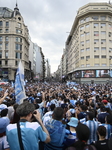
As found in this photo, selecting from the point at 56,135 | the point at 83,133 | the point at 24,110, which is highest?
the point at 24,110

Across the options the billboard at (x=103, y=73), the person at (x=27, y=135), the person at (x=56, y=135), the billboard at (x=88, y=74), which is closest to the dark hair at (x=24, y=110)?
the person at (x=27, y=135)

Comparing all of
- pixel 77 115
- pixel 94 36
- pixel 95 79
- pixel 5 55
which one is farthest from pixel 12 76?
pixel 77 115

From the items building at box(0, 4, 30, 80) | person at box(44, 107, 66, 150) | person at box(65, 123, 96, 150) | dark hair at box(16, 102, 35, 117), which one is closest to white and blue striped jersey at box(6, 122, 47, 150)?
dark hair at box(16, 102, 35, 117)

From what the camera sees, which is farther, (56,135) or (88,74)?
(88,74)

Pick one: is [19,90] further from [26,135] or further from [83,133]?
[83,133]

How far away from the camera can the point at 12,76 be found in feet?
158

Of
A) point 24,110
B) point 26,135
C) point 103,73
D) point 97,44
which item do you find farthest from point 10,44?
point 26,135

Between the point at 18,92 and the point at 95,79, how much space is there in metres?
41.5

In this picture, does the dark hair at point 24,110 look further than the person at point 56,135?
No

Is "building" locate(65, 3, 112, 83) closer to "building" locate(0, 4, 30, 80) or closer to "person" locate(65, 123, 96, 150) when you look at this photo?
"building" locate(0, 4, 30, 80)

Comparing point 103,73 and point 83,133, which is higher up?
point 103,73

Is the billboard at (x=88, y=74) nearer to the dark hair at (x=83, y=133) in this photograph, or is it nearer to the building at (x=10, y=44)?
the building at (x=10, y=44)

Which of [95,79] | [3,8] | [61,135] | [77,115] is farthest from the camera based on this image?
[3,8]

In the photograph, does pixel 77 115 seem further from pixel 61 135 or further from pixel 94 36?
pixel 94 36
